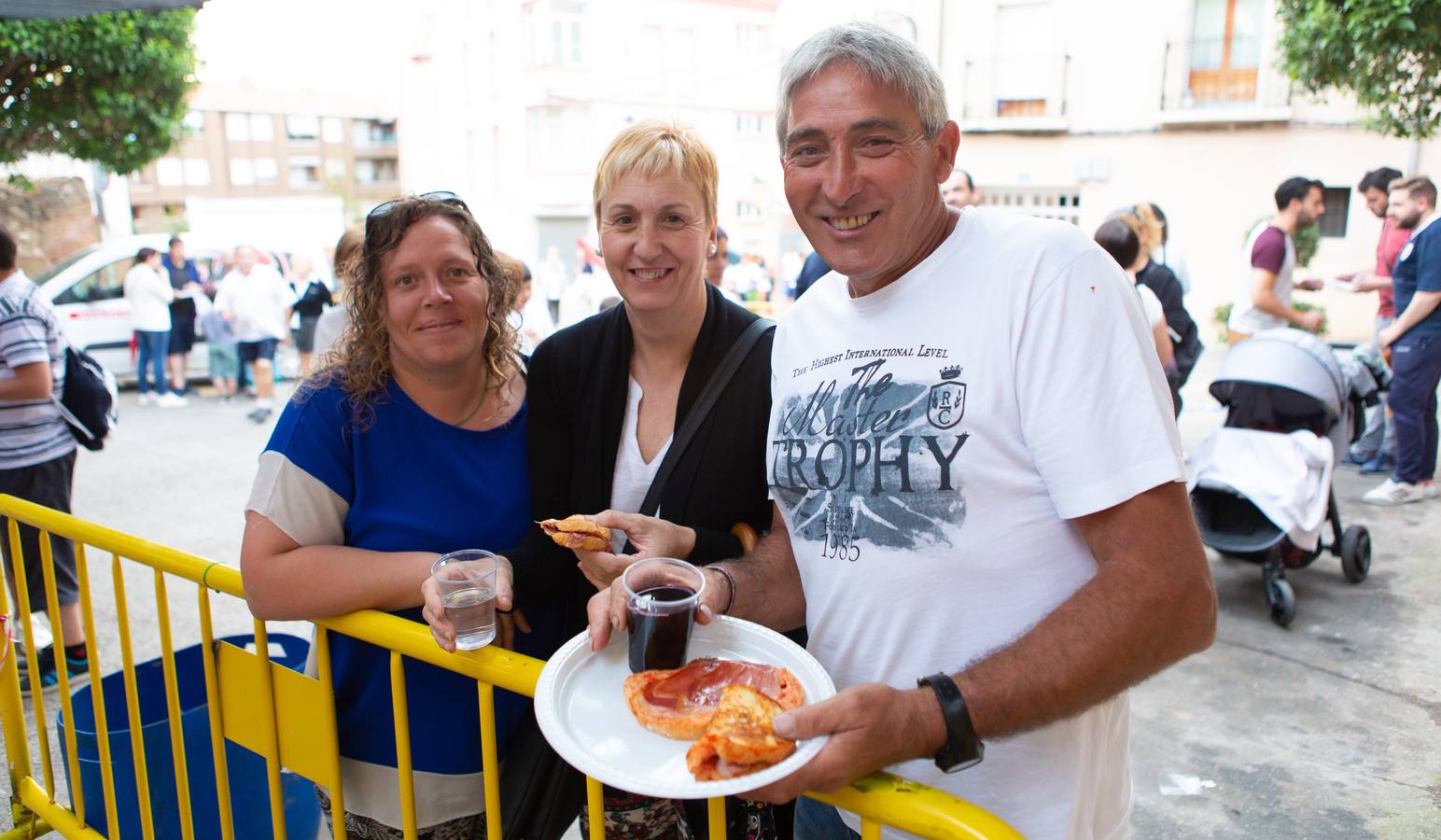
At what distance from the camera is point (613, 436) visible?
2.26 meters

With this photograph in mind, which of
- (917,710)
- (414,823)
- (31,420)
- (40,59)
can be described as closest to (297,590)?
(414,823)

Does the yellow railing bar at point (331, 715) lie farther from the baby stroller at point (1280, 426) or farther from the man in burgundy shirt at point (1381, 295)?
the man in burgundy shirt at point (1381, 295)

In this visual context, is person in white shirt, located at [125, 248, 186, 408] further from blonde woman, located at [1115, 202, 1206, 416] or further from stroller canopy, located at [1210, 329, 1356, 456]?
stroller canopy, located at [1210, 329, 1356, 456]

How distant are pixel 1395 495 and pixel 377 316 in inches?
306

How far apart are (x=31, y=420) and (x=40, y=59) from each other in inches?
337

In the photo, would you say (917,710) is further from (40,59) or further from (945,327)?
(40,59)

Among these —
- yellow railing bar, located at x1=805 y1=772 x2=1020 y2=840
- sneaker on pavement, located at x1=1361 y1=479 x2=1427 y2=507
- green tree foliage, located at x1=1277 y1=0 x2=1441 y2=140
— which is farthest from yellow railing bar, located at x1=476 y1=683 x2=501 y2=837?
green tree foliage, located at x1=1277 y1=0 x2=1441 y2=140

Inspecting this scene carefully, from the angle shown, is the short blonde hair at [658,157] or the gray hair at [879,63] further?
the short blonde hair at [658,157]

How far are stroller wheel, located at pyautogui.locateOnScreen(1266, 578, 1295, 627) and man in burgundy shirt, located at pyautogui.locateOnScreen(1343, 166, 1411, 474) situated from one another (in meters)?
3.80

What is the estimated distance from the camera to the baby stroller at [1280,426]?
4.95m

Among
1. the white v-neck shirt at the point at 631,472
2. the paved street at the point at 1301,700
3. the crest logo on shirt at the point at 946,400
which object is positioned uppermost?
the crest logo on shirt at the point at 946,400

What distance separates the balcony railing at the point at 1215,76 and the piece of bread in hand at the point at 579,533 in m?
20.3

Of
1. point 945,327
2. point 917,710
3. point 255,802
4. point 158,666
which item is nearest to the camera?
point 917,710

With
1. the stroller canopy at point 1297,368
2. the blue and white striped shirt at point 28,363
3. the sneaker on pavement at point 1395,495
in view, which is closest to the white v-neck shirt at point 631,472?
the blue and white striped shirt at point 28,363
